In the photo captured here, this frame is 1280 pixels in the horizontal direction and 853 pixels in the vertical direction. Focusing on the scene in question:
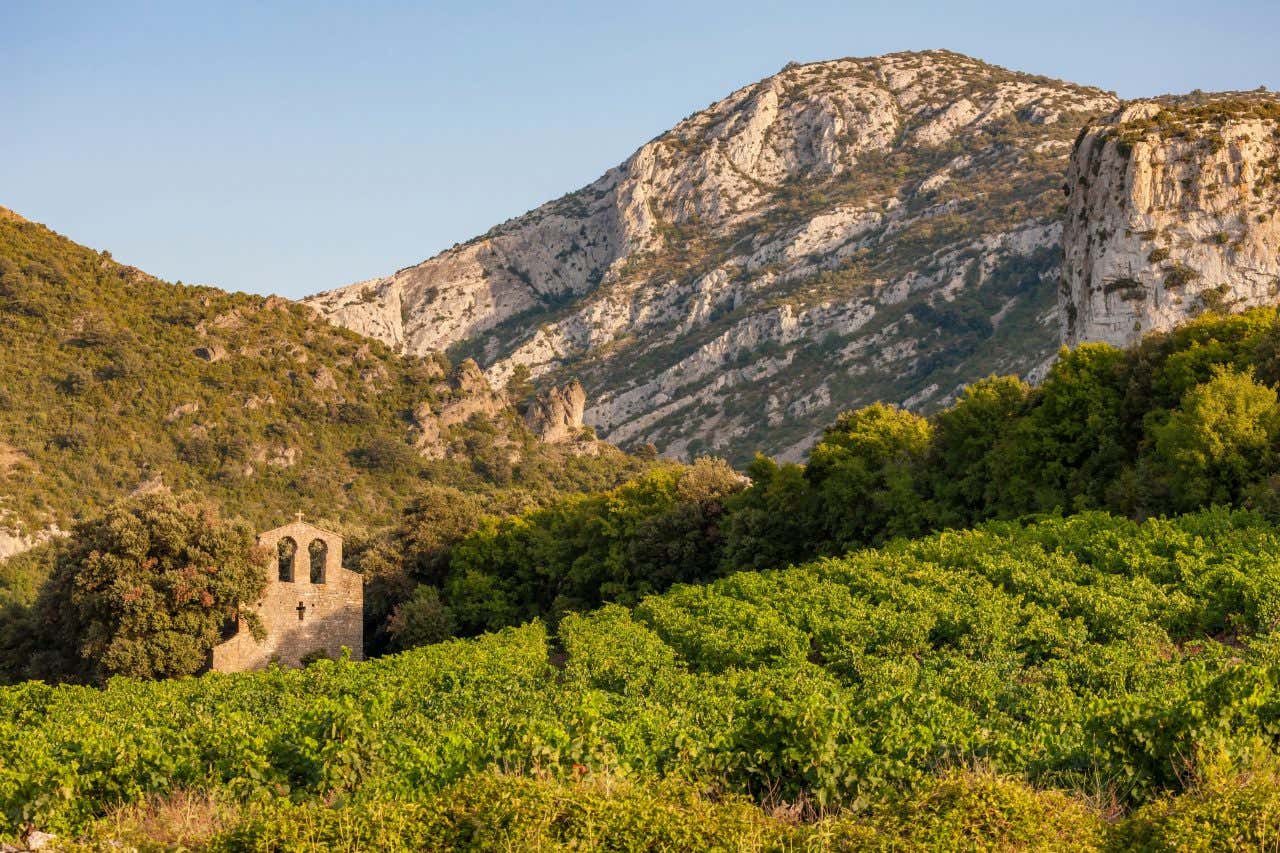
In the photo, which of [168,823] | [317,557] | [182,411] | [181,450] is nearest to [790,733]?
[168,823]

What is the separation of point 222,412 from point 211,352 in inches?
290

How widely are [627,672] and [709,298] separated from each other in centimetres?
11302

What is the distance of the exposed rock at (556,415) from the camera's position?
9519 cm

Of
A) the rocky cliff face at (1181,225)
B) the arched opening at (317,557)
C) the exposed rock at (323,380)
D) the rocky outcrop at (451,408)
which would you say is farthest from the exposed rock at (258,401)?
the rocky cliff face at (1181,225)

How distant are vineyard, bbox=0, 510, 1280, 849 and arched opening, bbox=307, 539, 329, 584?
20342 mm

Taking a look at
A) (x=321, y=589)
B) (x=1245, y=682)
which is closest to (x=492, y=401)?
(x=321, y=589)

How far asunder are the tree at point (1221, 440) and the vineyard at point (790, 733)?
174 inches

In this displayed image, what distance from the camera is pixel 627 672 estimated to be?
2386 cm

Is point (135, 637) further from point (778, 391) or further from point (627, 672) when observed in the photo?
point (778, 391)

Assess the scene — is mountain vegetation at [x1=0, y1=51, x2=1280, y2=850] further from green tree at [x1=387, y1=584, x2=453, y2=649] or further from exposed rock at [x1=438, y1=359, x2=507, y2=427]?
exposed rock at [x1=438, y1=359, x2=507, y2=427]

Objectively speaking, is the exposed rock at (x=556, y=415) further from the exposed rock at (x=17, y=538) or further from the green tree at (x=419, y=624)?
the green tree at (x=419, y=624)

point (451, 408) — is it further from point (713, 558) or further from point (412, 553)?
point (713, 558)

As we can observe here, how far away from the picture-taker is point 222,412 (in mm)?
79750

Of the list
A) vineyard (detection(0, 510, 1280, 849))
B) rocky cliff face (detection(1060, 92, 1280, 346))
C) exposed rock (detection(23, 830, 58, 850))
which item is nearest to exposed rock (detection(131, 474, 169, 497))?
vineyard (detection(0, 510, 1280, 849))
